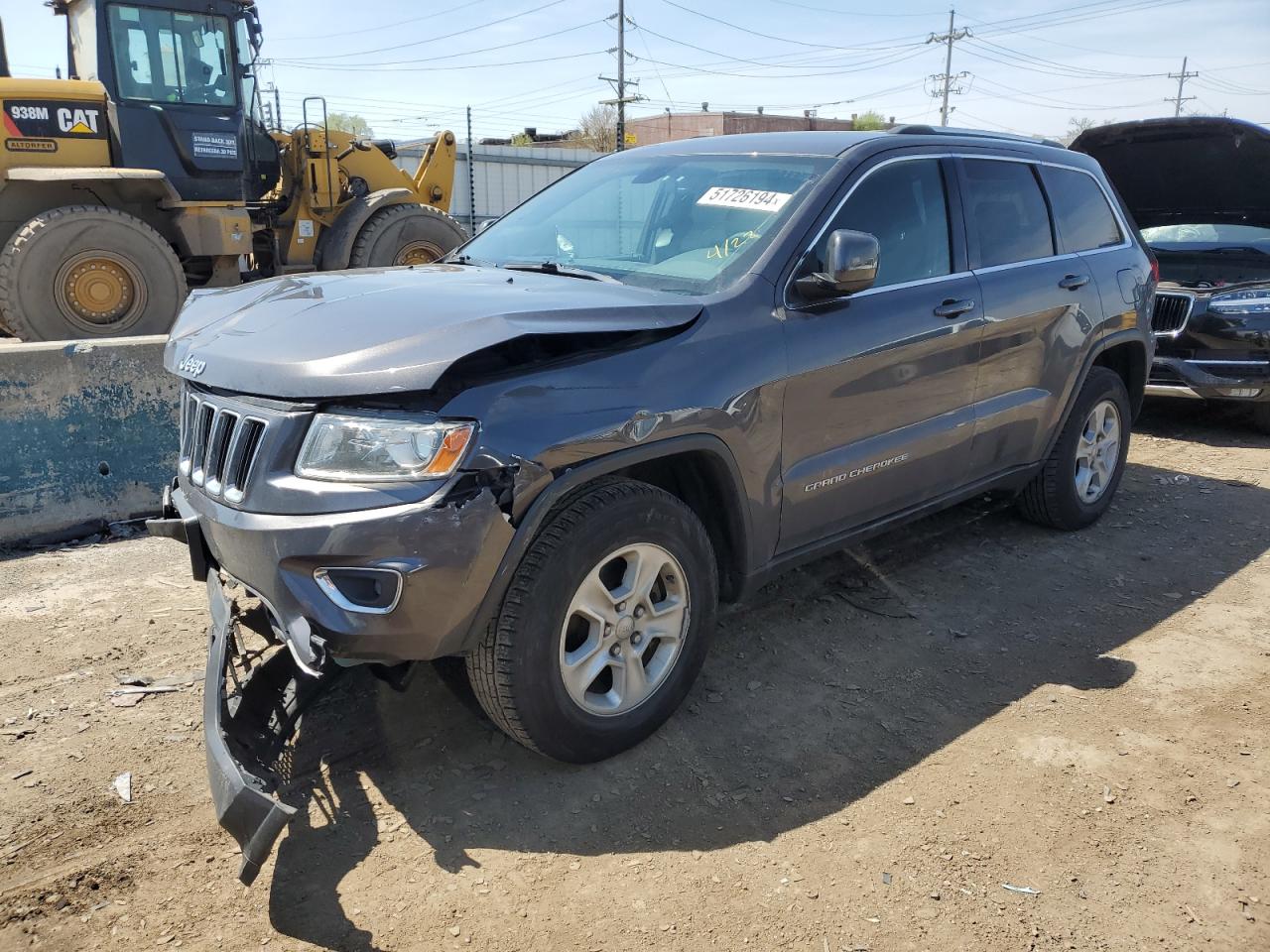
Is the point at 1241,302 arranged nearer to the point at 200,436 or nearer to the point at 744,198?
the point at 744,198

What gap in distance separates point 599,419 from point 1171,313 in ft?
20.2

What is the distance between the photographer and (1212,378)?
23.0 feet

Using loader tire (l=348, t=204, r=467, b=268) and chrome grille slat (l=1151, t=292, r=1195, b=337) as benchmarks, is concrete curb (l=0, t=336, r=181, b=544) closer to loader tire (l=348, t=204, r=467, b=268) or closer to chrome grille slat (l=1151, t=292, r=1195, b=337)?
loader tire (l=348, t=204, r=467, b=268)

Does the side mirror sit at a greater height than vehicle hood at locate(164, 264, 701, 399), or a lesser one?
greater

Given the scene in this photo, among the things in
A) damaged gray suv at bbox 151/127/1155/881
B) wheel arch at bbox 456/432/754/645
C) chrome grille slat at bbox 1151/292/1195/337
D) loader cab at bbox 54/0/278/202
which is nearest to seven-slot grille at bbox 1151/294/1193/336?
chrome grille slat at bbox 1151/292/1195/337

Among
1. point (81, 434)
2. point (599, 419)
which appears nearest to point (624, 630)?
point (599, 419)

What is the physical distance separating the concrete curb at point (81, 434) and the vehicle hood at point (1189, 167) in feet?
21.9

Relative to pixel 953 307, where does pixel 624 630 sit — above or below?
below

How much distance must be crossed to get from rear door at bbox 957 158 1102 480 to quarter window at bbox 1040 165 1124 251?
0.37 ft

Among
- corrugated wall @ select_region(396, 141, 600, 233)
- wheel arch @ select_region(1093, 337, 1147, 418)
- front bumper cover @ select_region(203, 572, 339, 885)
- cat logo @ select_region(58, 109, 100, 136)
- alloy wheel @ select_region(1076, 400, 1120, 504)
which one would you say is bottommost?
front bumper cover @ select_region(203, 572, 339, 885)

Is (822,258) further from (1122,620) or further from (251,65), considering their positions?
(251,65)

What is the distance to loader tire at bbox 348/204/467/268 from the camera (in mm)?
10031

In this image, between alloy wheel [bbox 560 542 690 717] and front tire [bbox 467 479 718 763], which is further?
alloy wheel [bbox 560 542 690 717]

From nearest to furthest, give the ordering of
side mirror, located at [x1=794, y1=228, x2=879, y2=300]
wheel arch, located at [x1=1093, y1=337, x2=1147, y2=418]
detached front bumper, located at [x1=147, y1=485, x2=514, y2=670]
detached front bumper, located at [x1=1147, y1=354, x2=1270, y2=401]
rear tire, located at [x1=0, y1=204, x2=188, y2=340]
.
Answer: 1. detached front bumper, located at [x1=147, y1=485, x2=514, y2=670]
2. side mirror, located at [x1=794, y1=228, x2=879, y2=300]
3. wheel arch, located at [x1=1093, y1=337, x2=1147, y2=418]
4. detached front bumper, located at [x1=1147, y1=354, x2=1270, y2=401]
5. rear tire, located at [x1=0, y1=204, x2=188, y2=340]
